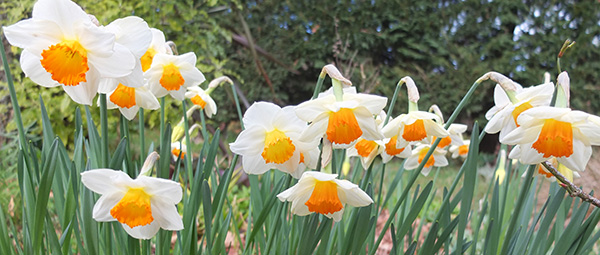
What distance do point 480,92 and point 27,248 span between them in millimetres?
4139

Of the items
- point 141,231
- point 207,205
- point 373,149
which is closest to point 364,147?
point 373,149

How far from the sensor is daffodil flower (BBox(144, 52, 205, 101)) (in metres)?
0.84

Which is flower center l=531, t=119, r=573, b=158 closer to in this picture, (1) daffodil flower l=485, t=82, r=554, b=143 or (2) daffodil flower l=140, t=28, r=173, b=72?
(1) daffodil flower l=485, t=82, r=554, b=143

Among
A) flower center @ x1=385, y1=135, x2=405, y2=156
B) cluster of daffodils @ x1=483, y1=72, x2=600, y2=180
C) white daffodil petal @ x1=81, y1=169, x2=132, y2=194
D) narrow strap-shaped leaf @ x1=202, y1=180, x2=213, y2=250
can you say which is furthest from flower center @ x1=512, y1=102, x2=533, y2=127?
white daffodil petal @ x1=81, y1=169, x2=132, y2=194

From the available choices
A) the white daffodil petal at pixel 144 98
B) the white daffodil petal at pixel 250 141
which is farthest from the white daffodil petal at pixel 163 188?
Result: the white daffodil petal at pixel 144 98

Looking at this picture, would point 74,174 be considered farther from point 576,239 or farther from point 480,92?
point 480,92

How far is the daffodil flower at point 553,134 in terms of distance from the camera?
0.58 metres

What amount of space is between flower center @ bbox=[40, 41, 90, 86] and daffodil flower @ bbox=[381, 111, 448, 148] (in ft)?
1.58

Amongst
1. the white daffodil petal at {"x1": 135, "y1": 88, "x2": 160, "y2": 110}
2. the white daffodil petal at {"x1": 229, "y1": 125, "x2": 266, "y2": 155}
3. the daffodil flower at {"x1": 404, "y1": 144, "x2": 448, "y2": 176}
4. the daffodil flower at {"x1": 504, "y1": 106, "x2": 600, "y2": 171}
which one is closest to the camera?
the daffodil flower at {"x1": 504, "y1": 106, "x2": 600, "y2": 171}

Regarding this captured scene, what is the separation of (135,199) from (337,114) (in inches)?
12.5

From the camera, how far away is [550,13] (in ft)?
13.6

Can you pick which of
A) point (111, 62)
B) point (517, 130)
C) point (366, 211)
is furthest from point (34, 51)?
point (517, 130)

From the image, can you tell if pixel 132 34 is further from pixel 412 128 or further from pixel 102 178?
pixel 412 128

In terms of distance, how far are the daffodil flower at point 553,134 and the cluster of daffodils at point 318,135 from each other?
172mm
